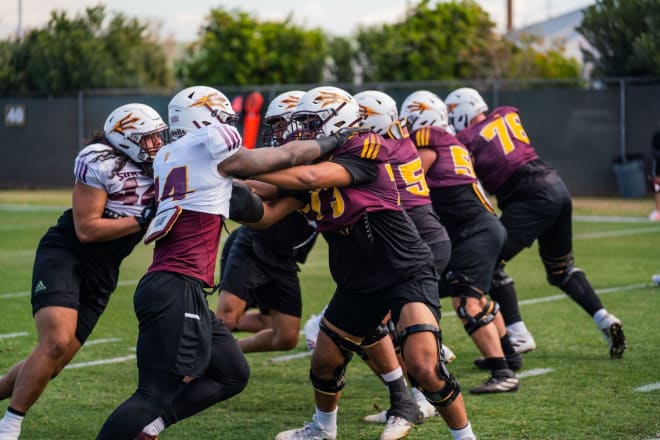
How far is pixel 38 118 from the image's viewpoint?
28.5 meters

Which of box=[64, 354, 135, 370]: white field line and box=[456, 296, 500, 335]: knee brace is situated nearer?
box=[456, 296, 500, 335]: knee brace

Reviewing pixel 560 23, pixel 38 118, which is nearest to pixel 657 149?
pixel 38 118

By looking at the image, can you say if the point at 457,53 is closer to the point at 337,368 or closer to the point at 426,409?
the point at 426,409

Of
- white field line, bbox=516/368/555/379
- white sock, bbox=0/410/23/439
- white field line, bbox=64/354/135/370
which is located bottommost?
white field line, bbox=516/368/555/379

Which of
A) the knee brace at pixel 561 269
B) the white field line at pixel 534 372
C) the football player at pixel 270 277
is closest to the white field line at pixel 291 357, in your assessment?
the football player at pixel 270 277

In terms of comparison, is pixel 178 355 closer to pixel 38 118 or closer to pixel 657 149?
pixel 657 149

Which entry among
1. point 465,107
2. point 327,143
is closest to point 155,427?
point 327,143

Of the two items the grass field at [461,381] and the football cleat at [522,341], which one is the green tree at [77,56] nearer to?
the grass field at [461,381]

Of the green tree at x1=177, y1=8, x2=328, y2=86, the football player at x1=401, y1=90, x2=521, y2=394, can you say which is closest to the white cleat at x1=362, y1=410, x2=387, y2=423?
the football player at x1=401, y1=90, x2=521, y2=394

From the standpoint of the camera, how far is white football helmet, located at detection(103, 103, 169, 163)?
5.59 meters

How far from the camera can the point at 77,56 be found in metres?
31.7

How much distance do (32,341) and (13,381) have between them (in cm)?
268

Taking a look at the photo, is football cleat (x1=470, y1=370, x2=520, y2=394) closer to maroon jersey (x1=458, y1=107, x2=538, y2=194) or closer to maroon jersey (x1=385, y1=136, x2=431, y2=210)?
maroon jersey (x1=385, y1=136, x2=431, y2=210)

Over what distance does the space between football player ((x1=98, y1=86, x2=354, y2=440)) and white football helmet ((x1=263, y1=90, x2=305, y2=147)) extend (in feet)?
3.21
